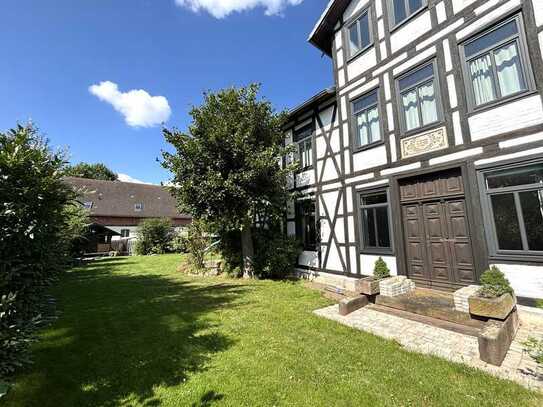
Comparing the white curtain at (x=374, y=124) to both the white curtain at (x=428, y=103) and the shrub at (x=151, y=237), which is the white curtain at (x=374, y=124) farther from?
the shrub at (x=151, y=237)

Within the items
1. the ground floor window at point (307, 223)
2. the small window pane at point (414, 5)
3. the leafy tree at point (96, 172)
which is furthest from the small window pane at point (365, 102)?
the leafy tree at point (96, 172)

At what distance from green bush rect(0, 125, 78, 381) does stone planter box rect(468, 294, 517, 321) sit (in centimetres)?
596

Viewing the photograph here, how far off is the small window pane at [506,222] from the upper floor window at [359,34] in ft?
18.5

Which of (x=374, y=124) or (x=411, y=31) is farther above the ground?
(x=411, y=31)

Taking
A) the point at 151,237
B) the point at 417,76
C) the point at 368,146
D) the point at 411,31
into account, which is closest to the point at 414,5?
the point at 411,31

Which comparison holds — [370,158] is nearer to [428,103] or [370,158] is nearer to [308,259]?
[428,103]

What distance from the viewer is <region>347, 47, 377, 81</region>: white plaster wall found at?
315 inches

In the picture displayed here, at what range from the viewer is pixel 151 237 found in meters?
22.2

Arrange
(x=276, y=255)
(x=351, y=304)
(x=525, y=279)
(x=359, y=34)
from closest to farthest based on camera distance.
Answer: (x=525, y=279), (x=351, y=304), (x=359, y=34), (x=276, y=255)

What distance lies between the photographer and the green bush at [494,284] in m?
4.63

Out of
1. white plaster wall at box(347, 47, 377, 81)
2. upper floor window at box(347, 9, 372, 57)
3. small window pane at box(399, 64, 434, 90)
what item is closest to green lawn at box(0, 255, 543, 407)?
small window pane at box(399, 64, 434, 90)

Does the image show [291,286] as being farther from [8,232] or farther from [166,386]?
[8,232]

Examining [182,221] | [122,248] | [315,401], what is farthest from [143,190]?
[315,401]

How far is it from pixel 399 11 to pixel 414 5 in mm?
416
